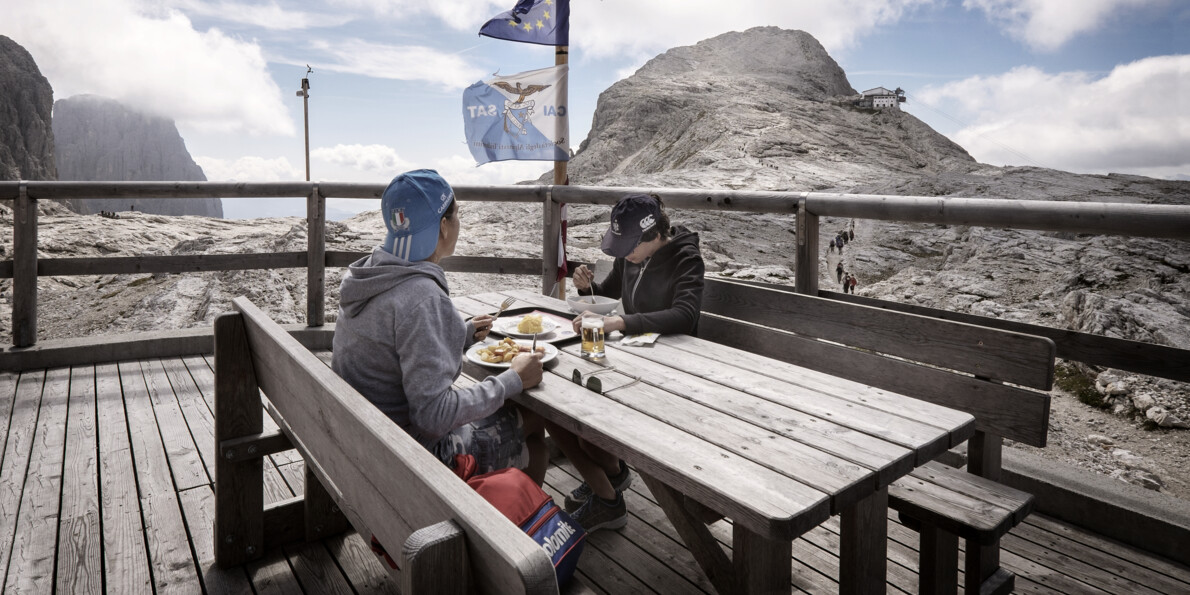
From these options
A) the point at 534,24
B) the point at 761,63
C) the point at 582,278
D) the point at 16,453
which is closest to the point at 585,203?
the point at 582,278

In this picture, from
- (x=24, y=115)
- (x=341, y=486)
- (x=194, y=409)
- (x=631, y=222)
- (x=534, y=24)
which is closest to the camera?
(x=341, y=486)

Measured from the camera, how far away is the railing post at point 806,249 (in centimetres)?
285

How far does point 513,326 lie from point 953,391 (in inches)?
57.7

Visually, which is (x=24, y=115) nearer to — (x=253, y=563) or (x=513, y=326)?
(x=253, y=563)

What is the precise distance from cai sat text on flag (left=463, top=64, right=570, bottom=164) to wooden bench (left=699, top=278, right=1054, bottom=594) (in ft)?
9.38

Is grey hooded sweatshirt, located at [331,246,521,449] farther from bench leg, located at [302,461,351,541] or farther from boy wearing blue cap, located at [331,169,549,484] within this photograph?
bench leg, located at [302,461,351,541]

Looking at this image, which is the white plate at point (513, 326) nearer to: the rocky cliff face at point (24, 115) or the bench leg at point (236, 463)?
the bench leg at point (236, 463)

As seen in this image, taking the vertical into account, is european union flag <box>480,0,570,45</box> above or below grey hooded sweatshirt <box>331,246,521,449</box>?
above

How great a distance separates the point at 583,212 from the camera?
1060 centimetres

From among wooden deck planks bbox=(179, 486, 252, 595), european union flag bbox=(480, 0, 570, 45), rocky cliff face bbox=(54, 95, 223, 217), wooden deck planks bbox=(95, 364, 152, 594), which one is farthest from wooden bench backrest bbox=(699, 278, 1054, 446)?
rocky cliff face bbox=(54, 95, 223, 217)

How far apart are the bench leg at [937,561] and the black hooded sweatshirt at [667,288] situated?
103 cm

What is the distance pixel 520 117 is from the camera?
4953mm

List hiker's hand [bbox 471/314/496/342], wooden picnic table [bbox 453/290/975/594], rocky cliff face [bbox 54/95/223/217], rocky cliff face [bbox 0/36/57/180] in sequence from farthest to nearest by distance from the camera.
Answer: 1. rocky cliff face [bbox 54/95/223/217]
2. rocky cliff face [bbox 0/36/57/180]
3. hiker's hand [bbox 471/314/496/342]
4. wooden picnic table [bbox 453/290/975/594]

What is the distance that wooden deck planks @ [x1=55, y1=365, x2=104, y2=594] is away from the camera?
2102mm
